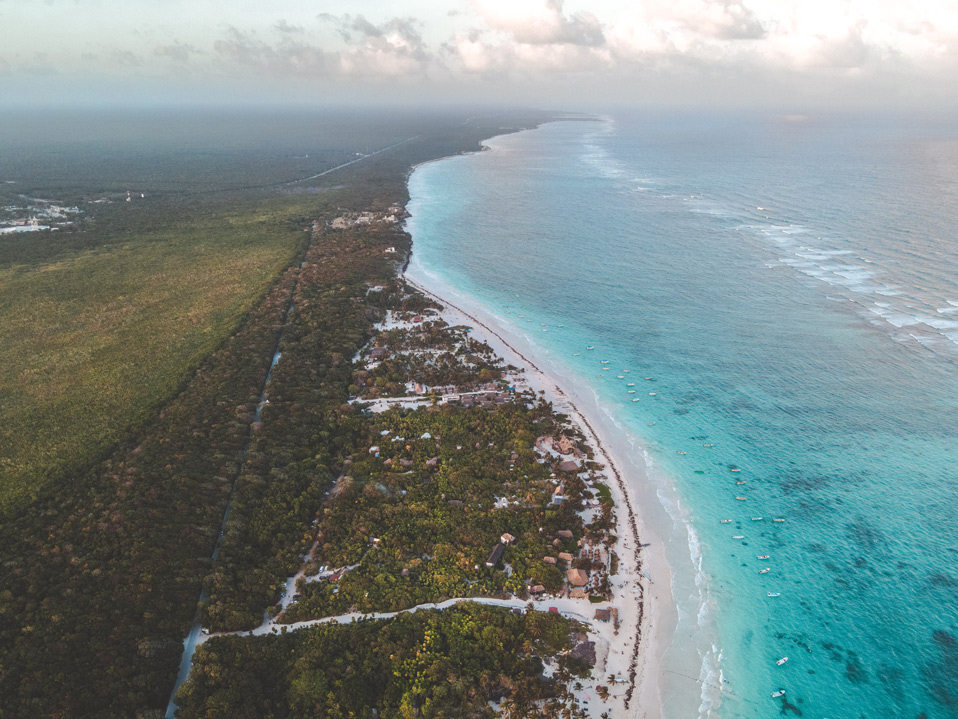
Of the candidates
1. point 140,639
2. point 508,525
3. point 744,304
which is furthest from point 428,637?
point 744,304

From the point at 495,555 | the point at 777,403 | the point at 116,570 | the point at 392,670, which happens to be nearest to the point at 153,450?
the point at 116,570

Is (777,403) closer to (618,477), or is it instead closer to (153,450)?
(618,477)

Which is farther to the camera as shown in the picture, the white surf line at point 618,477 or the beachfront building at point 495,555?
the beachfront building at point 495,555

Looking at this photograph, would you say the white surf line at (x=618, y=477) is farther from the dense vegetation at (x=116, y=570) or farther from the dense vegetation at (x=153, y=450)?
the dense vegetation at (x=116, y=570)

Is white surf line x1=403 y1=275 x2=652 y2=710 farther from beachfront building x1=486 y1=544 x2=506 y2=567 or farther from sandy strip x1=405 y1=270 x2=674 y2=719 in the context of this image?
beachfront building x1=486 y1=544 x2=506 y2=567

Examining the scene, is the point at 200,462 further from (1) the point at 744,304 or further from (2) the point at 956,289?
(2) the point at 956,289

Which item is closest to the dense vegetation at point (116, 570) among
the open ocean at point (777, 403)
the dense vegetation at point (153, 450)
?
the dense vegetation at point (153, 450)
